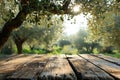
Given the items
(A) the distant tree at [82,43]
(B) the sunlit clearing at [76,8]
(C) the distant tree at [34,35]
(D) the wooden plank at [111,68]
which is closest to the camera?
(D) the wooden plank at [111,68]

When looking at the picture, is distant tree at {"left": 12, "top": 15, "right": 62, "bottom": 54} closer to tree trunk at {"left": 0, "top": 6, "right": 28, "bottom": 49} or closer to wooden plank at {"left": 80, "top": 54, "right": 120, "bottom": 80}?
tree trunk at {"left": 0, "top": 6, "right": 28, "bottom": 49}

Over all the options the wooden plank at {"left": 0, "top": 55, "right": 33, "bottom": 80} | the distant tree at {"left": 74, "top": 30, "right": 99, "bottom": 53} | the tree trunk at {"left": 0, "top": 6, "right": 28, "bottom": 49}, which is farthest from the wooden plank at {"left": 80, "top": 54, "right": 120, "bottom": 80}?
the distant tree at {"left": 74, "top": 30, "right": 99, "bottom": 53}

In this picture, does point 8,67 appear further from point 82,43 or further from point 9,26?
point 82,43

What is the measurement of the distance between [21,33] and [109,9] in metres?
23.7

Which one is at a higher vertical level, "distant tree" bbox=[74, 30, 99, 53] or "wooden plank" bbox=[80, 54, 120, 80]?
"distant tree" bbox=[74, 30, 99, 53]

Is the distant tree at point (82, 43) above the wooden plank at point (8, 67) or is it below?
above

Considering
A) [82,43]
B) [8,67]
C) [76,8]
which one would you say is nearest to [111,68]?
[8,67]

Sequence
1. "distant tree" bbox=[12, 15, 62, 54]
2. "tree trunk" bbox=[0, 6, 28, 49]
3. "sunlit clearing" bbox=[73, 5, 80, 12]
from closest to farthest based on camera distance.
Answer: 1. "tree trunk" bbox=[0, 6, 28, 49]
2. "sunlit clearing" bbox=[73, 5, 80, 12]
3. "distant tree" bbox=[12, 15, 62, 54]

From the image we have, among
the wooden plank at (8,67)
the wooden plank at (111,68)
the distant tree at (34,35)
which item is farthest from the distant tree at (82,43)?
the wooden plank at (111,68)

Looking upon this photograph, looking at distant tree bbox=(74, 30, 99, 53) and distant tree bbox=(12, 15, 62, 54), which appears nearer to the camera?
distant tree bbox=(12, 15, 62, 54)

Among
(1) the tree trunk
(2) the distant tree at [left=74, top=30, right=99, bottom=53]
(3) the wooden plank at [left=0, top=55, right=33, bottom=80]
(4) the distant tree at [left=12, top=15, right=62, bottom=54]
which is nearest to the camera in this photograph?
(3) the wooden plank at [left=0, top=55, right=33, bottom=80]

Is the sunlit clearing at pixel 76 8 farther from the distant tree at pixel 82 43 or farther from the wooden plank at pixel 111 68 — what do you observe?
the distant tree at pixel 82 43

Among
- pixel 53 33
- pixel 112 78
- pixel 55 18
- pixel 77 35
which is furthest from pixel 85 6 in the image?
pixel 77 35

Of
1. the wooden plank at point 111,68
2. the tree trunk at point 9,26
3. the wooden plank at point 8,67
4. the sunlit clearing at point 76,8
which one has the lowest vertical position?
the wooden plank at point 111,68
